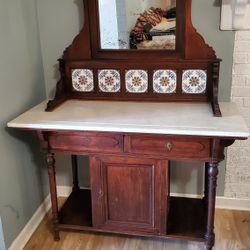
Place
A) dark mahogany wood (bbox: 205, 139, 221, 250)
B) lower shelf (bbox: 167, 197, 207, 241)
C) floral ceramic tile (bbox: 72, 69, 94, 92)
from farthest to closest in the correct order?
1. floral ceramic tile (bbox: 72, 69, 94, 92)
2. lower shelf (bbox: 167, 197, 207, 241)
3. dark mahogany wood (bbox: 205, 139, 221, 250)

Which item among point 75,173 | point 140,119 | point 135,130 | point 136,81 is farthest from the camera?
point 75,173

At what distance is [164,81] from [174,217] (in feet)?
2.78

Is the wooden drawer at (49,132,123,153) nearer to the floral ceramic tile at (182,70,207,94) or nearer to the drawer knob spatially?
the drawer knob

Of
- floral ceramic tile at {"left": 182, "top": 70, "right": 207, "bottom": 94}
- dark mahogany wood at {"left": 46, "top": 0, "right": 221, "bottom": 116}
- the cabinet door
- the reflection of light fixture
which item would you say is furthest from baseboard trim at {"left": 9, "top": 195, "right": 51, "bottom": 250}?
the reflection of light fixture

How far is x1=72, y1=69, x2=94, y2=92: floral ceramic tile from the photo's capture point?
2.19m

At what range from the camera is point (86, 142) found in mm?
1813

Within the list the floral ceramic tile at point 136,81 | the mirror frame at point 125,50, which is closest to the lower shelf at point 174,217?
the floral ceramic tile at point 136,81

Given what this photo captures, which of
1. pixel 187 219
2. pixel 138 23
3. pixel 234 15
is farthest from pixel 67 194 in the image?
pixel 234 15

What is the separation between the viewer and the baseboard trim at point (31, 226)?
→ 203 centimetres

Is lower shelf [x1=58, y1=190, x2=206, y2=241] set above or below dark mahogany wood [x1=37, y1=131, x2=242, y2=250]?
below

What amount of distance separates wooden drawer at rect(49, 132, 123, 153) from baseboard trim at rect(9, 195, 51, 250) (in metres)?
0.62

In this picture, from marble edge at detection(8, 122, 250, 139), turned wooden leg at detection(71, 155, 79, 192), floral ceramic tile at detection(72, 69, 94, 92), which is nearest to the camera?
marble edge at detection(8, 122, 250, 139)

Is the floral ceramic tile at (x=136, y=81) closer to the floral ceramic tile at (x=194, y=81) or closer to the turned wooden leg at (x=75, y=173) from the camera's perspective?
the floral ceramic tile at (x=194, y=81)

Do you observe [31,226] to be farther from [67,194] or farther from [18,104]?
[18,104]
